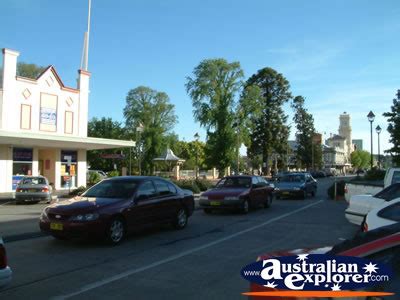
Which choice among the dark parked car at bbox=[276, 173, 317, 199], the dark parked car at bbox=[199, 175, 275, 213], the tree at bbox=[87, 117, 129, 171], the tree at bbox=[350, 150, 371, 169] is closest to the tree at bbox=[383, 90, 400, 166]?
the dark parked car at bbox=[276, 173, 317, 199]

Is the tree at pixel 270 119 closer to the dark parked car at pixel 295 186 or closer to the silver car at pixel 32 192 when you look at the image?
the dark parked car at pixel 295 186

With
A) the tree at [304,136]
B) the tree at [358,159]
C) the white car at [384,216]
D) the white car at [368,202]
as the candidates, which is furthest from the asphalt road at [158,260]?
the tree at [358,159]

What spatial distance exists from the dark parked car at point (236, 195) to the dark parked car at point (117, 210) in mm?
3738

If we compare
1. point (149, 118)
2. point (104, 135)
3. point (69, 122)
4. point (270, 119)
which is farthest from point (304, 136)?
point (69, 122)

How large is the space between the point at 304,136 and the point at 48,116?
68159 millimetres

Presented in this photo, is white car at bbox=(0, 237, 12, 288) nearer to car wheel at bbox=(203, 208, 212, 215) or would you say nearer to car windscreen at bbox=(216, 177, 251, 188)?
car wheel at bbox=(203, 208, 212, 215)

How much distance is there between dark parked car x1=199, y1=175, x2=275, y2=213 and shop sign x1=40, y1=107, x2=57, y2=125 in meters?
18.1

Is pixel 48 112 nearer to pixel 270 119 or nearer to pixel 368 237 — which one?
pixel 368 237

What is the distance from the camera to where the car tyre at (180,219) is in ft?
39.3

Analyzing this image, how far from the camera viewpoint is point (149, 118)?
74.1 metres

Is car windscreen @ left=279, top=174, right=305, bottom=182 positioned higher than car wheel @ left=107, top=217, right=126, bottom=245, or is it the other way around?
car windscreen @ left=279, top=174, right=305, bottom=182

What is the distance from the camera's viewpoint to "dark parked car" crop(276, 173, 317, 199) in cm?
2373

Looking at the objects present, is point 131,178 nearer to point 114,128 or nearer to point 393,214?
point 393,214

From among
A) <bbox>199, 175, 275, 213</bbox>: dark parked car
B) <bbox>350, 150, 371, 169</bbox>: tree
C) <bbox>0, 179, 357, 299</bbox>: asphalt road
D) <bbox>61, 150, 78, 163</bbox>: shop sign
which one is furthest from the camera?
<bbox>350, 150, 371, 169</bbox>: tree
